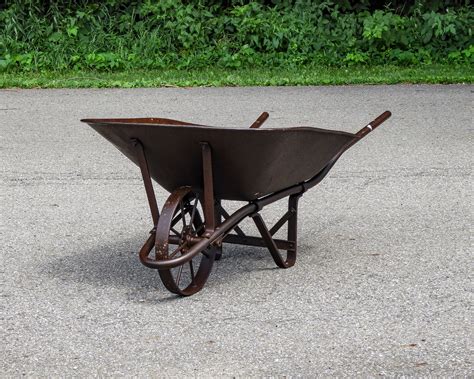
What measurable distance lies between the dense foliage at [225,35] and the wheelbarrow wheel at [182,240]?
6.79 m

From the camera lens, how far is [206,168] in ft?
14.2

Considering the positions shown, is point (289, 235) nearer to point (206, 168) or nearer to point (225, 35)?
point (206, 168)

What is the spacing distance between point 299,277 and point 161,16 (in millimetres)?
7441

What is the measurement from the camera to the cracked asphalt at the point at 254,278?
3.94 m

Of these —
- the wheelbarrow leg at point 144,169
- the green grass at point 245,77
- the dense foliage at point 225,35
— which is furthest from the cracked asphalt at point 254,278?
the dense foliage at point 225,35

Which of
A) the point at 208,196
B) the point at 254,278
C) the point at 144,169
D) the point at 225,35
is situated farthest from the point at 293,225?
the point at 225,35

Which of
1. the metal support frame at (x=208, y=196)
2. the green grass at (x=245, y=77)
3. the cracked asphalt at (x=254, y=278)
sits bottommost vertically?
the green grass at (x=245, y=77)

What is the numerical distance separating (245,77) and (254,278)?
238 inches

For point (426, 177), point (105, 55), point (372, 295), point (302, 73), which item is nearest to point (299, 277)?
point (372, 295)

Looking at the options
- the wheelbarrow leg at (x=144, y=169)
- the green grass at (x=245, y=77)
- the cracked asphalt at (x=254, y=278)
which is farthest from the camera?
the green grass at (x=245, y=77)

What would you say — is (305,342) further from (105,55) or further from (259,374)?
(105,55)

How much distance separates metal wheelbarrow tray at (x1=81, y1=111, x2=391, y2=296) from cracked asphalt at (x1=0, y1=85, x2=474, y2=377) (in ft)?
0.90

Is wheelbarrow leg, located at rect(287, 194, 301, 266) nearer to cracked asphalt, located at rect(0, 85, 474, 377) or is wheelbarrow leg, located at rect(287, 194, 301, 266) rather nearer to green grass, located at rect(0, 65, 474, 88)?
cracked asphalt, located at rect(0, 85, 474, 377)

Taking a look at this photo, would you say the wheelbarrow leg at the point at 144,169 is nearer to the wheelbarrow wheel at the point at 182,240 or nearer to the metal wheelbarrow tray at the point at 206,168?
the metal wheelbarrow tray at the point at 206,168
